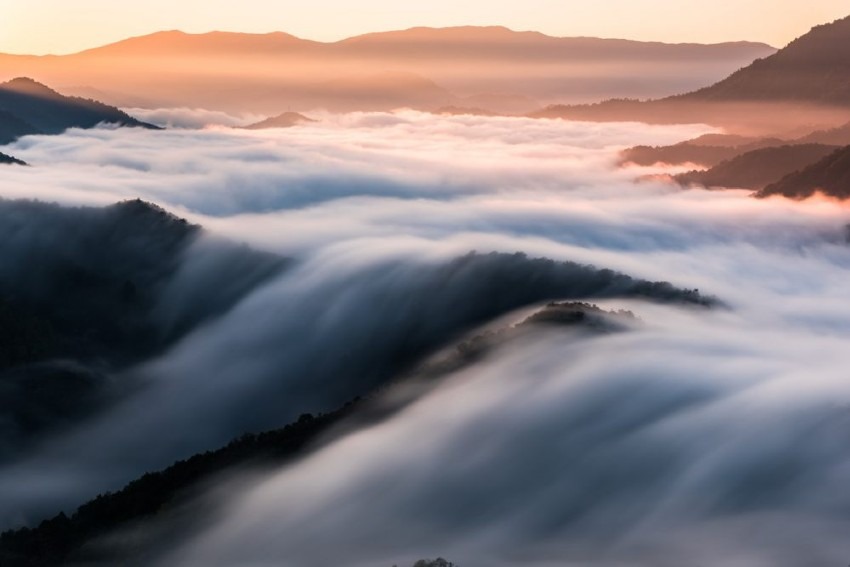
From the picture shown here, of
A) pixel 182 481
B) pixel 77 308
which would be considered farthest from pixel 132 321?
pixel 182 481

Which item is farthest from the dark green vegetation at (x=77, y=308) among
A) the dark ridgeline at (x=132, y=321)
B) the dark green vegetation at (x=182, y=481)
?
the dark green vegetation at (x=182, y=481)

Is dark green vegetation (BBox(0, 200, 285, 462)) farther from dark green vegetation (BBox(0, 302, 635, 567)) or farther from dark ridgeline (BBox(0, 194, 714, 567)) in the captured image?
dark green vegetation (BBox(0, 302, 635, 567))

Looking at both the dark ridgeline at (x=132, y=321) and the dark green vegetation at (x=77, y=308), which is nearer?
the dark ridgeline at (x=132, y=321)

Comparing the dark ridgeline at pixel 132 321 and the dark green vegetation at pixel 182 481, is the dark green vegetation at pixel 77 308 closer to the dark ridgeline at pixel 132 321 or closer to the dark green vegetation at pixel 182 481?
the dark ridgeline at pixel 132 321

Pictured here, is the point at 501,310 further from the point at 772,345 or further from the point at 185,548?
the point at 185,548

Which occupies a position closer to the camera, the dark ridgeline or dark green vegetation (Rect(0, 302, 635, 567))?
dark green vegetation (Rect(0, 302, 635, 567))

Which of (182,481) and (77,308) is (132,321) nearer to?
(77,308)

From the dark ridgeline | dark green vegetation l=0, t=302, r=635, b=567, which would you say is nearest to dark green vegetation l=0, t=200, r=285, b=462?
the dark ridgeline

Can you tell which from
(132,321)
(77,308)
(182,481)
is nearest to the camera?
(182,481)
